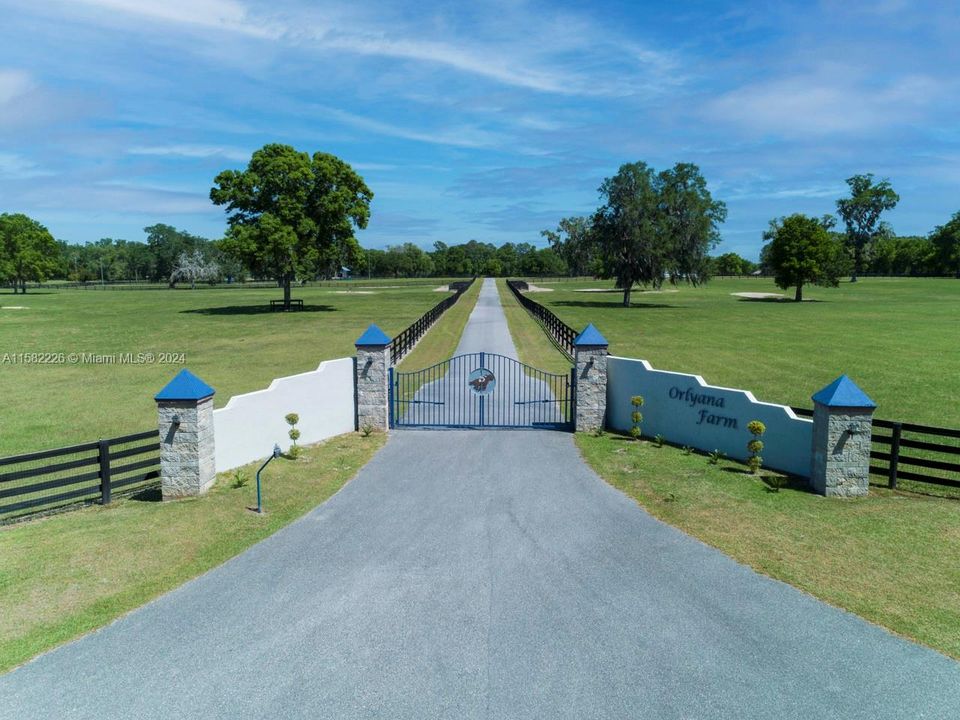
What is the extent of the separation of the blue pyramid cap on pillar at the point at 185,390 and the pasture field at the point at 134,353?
19.9 feet

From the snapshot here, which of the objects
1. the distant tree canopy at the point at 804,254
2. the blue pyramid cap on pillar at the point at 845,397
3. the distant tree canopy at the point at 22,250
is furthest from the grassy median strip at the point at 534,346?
the distant tree canopy at the point at 22,250

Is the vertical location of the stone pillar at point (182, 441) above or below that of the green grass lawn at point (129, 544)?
above

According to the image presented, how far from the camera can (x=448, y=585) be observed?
8609 millimetres

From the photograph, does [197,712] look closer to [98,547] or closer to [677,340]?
[98,547]

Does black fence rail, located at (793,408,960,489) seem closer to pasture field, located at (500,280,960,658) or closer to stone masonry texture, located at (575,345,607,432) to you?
pasture field, located at (500,280,960,658)

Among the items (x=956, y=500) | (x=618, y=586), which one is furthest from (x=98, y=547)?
(x=956, y=500)

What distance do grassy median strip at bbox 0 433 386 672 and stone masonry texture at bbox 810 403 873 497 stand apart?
951 cm

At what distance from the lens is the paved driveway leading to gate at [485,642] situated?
6.22 meters

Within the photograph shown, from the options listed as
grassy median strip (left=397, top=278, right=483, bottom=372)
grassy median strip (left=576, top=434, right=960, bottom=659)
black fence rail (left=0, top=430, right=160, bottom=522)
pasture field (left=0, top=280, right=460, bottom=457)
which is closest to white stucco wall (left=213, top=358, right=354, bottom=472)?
black fence rail (left=0, top=430, right=160, bottom=522)

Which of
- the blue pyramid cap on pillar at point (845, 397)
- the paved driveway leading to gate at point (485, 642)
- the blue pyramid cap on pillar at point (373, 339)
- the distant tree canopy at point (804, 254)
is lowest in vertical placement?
the paved driveway leading to gate at point (485, 642)

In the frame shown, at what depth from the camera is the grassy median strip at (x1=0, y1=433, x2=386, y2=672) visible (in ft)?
25.5

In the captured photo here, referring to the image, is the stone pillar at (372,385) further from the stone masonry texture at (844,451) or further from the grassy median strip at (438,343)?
the stone masonry texture at (844,451)

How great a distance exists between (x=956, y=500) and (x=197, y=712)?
43.0ft

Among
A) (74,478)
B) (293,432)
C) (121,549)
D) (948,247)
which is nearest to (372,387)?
(293,432)
